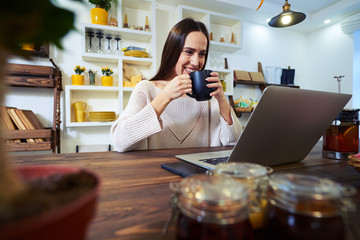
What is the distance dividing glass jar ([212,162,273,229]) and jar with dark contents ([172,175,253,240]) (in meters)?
0.03

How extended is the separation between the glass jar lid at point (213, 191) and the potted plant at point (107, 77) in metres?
2.23

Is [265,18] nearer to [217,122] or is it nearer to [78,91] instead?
[217,122]

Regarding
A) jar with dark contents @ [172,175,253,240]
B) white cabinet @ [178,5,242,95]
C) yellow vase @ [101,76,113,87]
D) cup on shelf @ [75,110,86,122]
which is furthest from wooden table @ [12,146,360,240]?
white cabinet @ [178,5,242,95]

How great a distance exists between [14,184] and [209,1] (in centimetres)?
302

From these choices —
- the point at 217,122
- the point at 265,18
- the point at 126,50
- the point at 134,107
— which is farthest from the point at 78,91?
the point at 265,18

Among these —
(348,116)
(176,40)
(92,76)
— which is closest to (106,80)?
(92,76)

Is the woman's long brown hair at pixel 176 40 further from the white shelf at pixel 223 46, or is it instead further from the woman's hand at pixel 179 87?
the white shelf at pixel 223 46

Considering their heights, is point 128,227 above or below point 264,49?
below

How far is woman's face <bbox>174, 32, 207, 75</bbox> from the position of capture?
57.0 inches

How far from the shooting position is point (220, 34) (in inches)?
124

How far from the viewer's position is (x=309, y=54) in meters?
3.81

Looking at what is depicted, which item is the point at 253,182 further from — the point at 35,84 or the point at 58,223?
the point at 35,84

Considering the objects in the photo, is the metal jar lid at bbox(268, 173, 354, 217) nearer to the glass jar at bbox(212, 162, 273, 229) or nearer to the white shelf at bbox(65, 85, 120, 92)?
the glass jar at bbox(212, 162, 273, 229)

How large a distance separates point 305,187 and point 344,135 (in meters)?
0.72
